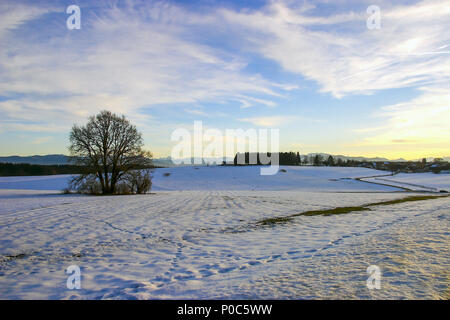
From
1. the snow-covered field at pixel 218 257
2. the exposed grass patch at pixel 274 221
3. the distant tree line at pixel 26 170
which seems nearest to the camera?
the snow-covered field at pixel 218 257

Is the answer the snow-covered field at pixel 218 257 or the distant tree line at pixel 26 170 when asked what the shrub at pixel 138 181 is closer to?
the snow-covered field at pixel 218 257

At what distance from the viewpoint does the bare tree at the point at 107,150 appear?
39906 millimetres

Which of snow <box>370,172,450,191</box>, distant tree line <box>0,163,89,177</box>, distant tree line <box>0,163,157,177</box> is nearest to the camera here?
snow <box>370,172,450,191</box>

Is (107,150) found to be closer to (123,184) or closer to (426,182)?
(123,184)

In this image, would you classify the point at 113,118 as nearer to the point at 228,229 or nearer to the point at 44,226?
the point at 44,226

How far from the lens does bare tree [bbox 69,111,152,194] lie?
3991 centimetres

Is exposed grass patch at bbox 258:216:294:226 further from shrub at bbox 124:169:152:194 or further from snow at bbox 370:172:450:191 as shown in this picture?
snow at bbox 370:172:450:191

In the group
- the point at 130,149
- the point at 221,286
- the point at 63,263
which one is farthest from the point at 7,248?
the point at 130,149

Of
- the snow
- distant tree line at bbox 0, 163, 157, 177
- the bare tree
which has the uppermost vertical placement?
the bare tree

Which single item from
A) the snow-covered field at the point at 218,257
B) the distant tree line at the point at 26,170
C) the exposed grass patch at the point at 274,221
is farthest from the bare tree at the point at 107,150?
the distant tree line at the point at 26,170

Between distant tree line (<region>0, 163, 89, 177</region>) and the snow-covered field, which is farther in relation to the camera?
distant tree line (<region>0, 163, 89, 177</region>)

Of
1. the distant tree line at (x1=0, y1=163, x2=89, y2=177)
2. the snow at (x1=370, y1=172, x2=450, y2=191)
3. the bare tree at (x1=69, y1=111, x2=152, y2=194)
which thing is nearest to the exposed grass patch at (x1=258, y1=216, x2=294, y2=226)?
the bare tree at (x1=69, y1=111, x2=152, y2=194)

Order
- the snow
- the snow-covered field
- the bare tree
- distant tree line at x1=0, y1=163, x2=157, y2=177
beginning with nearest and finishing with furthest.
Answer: the snow-covered field
the bare tree
the snow
distant tree line at x1=0, y1=163, x2=157, y2=177
